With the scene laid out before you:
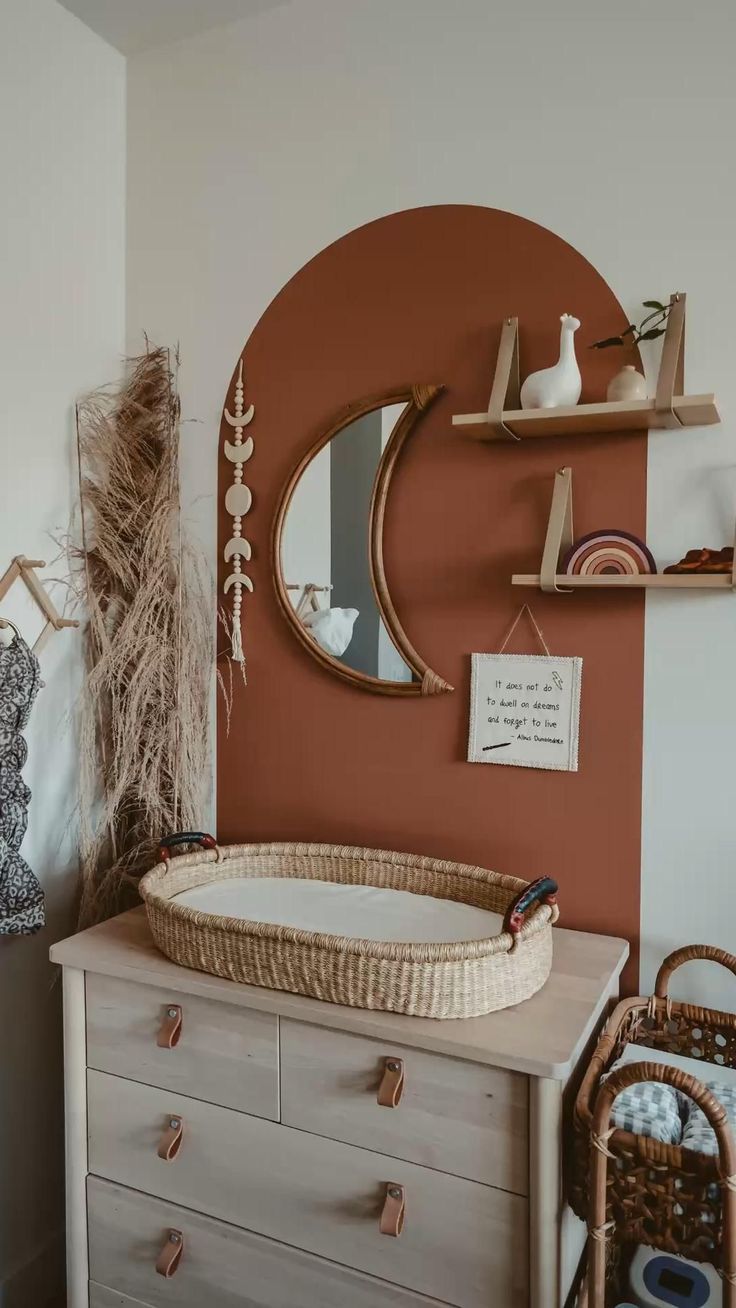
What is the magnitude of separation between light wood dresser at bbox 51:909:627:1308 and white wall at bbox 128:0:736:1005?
1.61 ft

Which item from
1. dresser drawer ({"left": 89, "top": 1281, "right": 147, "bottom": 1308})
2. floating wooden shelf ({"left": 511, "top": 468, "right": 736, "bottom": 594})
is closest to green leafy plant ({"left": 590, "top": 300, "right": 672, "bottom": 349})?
floating wooden shelf ({"left": 511, "top": 468, "right": 736, "bottom": 594})

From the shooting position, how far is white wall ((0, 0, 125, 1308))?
199 cm

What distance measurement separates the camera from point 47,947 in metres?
2.13

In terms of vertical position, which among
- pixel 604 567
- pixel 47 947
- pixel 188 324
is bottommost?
pixel 47 947

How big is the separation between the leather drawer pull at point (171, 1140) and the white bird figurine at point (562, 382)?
4.71 ft

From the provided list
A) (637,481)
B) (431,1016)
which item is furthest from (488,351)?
(431,1016)

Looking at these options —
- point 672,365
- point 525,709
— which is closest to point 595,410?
point 672,365

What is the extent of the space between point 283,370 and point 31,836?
1.19 meters

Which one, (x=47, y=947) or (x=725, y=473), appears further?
(x=47, y=947)

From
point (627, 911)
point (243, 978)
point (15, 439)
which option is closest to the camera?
point (243, 978)

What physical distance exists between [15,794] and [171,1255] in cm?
88

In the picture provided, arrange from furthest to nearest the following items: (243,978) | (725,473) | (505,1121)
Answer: (725,473), (243,978), (505,1121)

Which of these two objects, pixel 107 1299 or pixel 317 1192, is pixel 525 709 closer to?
pixel 317 1192

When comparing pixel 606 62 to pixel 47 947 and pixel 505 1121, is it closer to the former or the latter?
pixel 505 1121
